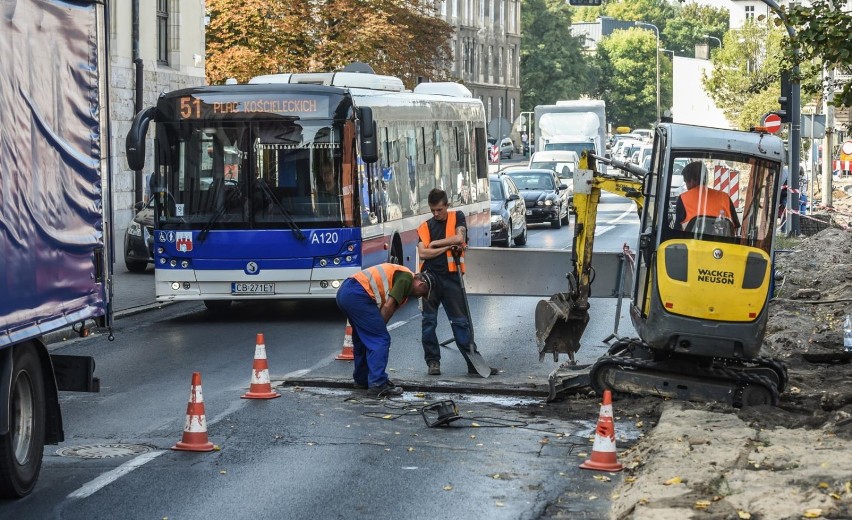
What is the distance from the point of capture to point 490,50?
11350 cm

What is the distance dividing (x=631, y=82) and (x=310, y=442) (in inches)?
5363

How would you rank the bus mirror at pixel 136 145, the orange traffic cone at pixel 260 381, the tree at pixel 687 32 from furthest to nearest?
the tree at pixel 687 32 → the bus mirror at pixel 136 145 → the orange traffic cone at pixel 260 381

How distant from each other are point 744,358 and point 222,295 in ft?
27.4

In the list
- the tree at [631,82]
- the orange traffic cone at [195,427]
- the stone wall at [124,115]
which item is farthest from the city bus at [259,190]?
the tree at [631,82]

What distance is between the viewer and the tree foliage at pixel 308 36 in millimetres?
41500

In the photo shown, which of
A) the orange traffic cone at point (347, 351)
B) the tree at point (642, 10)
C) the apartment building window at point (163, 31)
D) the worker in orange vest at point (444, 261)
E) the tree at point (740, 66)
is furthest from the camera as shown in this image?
the tree at point (642, 10)

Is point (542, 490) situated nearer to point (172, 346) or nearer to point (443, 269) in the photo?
point (443, 269)

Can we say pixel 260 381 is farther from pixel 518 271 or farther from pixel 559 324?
pixel 518 271

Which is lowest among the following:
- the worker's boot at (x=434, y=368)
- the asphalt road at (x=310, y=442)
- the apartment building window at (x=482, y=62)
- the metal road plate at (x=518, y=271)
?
the asphalt road at (x=310, y=442)

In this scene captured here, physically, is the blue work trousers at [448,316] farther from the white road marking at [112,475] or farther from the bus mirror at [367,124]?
the bus mirror at [367,124]

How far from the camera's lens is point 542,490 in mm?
9258

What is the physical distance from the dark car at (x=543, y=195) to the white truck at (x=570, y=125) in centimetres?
1639

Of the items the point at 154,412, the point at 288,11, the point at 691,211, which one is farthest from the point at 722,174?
the point at 288,11

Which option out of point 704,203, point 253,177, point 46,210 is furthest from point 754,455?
point 253,177
